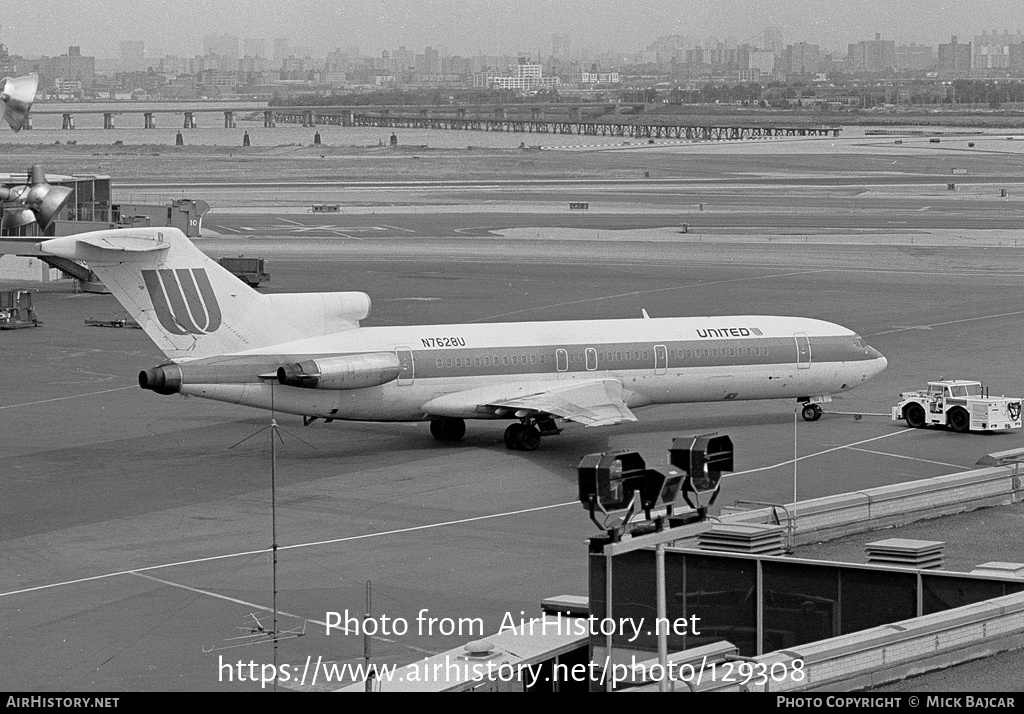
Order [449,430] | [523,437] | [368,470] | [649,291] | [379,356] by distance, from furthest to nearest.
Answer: [649,291] < [449,430] < [523,437] < [379,356] < [368,470]

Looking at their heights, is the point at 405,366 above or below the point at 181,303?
below

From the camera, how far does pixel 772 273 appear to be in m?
107

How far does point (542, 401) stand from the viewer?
51219 mm

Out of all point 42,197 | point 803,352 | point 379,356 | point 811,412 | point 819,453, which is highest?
point 42,197

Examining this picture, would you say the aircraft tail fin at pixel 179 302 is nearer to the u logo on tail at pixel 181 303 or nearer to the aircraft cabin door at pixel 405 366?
the u logo on tail at pixel 181 303

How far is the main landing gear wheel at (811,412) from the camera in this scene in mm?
58062

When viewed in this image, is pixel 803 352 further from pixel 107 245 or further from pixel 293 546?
pixel 293 546

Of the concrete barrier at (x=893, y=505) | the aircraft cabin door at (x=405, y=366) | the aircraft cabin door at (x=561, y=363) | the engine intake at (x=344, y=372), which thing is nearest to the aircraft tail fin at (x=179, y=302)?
the engine intake at (x=344, y=372)

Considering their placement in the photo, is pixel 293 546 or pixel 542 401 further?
pixel 542 401

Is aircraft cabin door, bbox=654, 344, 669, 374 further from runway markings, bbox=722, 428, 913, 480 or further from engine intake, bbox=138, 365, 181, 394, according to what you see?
engine intake, bbox=138, 365, 181, 394

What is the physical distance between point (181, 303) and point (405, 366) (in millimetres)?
7359

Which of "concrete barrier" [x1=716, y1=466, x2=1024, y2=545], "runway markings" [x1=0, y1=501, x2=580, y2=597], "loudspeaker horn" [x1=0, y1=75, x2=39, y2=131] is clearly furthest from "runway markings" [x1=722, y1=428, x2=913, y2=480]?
"loudspeaker horn" [x1=0, y1=75, x2=39, y2=131]

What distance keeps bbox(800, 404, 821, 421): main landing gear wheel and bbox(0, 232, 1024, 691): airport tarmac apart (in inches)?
24.7

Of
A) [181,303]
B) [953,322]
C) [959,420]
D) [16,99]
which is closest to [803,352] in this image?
[959,420]
